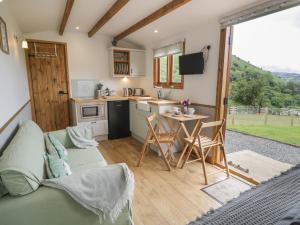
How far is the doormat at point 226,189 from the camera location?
2152 millimetres

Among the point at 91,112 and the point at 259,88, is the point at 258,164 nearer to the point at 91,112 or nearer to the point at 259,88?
the point at 259,88

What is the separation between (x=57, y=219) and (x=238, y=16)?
2.86 meters

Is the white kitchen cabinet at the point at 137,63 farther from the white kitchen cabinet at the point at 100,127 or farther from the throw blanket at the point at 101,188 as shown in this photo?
the throw blanket at the point at 101,188

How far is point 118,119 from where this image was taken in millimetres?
4277

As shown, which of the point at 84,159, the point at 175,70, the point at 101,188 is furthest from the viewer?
the point at 175,70

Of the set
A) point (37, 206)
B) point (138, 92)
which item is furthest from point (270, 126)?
point (37, 206)

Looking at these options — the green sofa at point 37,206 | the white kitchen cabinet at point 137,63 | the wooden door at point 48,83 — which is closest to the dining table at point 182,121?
the green sofa at point 37,206

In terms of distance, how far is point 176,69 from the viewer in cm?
384

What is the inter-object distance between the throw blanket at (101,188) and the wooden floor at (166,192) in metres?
0.66

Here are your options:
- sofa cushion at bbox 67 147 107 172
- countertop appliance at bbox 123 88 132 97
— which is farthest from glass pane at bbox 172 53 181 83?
sofa cushion at bbox 67 147 107 172

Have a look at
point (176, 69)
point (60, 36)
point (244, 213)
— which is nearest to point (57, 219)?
point (244, 213)

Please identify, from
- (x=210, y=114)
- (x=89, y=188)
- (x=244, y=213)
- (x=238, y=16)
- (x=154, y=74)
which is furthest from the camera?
(x=154, y=74)

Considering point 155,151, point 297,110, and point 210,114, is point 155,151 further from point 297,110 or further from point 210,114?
point 297,110

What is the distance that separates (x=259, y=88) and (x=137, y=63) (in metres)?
2.85
